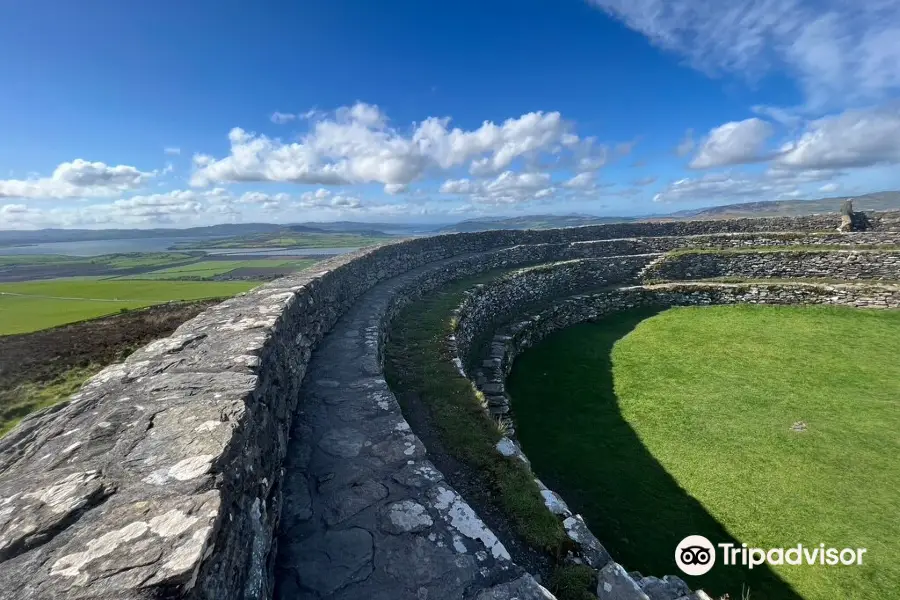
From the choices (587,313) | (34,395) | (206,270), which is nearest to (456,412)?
(34,395)

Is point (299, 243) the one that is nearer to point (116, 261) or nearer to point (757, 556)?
point (116, 261)

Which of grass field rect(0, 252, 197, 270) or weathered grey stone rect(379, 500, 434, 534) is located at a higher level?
weathered grey stone rect(379, 500, 434, 534)

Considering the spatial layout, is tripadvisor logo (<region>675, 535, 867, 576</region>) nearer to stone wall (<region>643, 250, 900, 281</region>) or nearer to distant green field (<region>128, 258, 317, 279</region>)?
stone wall (<region>643, 250, 900, 281</region>)

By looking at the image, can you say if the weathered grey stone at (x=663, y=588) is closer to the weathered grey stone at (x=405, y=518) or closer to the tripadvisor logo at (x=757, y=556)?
the tripadvisor logo at (x=757, y=556)

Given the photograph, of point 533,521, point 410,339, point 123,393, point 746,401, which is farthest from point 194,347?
point 746,401

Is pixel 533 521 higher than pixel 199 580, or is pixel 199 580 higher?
pixel 199 580

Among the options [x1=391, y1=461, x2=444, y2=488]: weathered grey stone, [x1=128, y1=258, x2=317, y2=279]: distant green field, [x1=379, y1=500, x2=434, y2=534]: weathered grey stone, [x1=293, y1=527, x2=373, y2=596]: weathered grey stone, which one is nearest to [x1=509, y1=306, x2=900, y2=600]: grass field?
[x1=391, y1=461, x2=444, y2=488]: weathered grey stone

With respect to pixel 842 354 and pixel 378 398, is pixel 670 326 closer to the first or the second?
pixel 842 354
